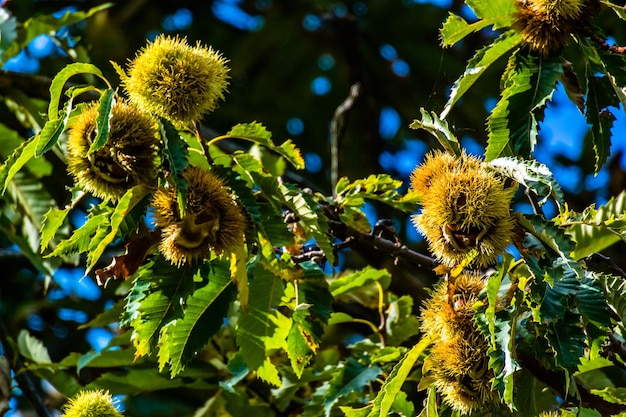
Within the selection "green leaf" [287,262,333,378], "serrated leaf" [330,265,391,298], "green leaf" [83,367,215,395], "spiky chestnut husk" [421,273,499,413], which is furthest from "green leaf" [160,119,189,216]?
"green leaf" [83,367,215,395]

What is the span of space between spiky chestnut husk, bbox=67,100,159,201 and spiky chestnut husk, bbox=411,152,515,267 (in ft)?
1.70

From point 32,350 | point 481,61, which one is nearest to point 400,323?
point 481,61

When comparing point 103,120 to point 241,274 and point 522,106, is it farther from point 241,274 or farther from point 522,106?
point 522,106

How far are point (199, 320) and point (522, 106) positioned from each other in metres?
0.77

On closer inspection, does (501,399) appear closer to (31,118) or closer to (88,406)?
(88,406)

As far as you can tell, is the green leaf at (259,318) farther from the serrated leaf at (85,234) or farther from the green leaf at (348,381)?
the serrated leaf at (85,234)

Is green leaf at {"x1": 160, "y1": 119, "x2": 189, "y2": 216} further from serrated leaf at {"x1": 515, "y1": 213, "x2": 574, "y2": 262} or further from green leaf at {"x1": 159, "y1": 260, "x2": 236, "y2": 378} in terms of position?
serrated leaf at {"x1": 515, "y1": 213, "x2": 574, "y2": 262}

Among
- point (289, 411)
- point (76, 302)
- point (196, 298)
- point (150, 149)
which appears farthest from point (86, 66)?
point (76, 302)

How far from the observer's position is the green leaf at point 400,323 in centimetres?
236

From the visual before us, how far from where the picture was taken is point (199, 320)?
1757mm

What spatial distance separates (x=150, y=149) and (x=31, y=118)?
55.6 inches

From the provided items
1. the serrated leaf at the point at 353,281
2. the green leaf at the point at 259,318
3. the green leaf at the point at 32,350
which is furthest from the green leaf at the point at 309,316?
the green leaf at the point at 32,350

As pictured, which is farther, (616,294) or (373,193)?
(373,193)

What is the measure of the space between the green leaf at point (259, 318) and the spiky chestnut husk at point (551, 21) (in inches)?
28.5
